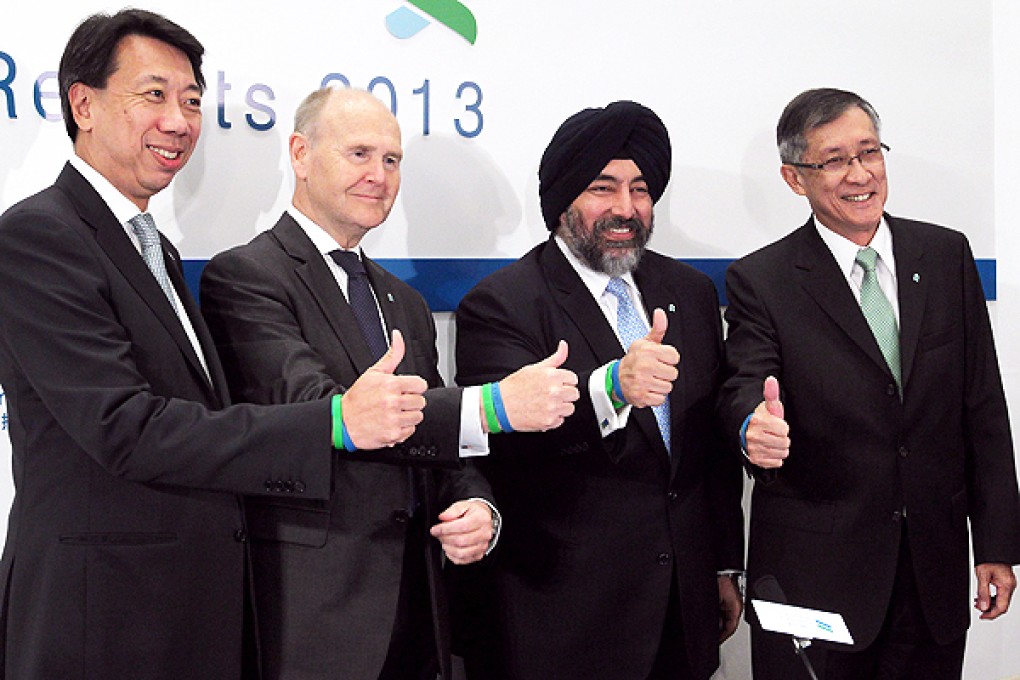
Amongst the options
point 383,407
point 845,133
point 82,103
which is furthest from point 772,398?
point 82,103

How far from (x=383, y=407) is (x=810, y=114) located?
1721mm

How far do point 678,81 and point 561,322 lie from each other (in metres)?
1.32

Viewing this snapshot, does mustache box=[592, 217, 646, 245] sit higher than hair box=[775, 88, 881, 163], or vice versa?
hair box=[775, 88, 881, 163]

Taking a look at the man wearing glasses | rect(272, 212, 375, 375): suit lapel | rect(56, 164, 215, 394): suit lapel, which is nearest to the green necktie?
the man wearing glasses

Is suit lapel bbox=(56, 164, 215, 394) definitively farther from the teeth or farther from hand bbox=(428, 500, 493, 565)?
hand bbox=(428, 500, 493, 565)

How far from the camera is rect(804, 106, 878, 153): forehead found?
3.13 meters

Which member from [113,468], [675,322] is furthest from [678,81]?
[113,468]

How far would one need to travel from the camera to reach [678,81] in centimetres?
388

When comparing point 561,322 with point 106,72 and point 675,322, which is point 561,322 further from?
point 106,72

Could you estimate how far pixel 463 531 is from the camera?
2.46m

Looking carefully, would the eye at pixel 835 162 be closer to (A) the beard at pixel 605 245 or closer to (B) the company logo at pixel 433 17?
(A) the beard at pixel 605 245

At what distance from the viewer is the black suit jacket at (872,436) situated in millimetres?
2883

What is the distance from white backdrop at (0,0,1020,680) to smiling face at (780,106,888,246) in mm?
777

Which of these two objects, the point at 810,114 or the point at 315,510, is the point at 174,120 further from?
the point at 810,114
